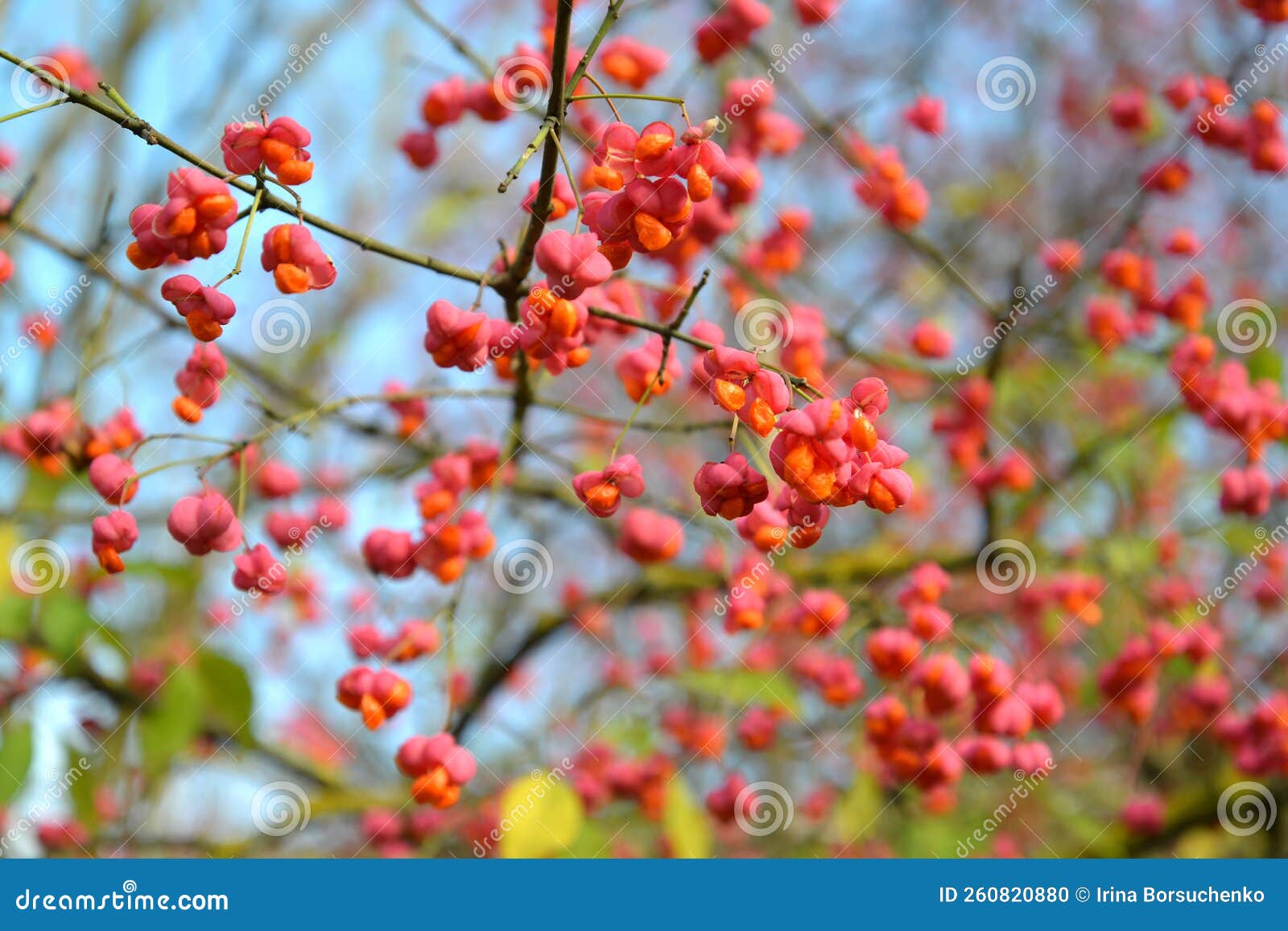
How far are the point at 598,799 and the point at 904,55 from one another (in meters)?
4.10

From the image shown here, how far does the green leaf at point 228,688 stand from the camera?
2.19 metres

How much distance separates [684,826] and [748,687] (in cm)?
35

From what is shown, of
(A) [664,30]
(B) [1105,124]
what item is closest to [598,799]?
(A) [664,30]

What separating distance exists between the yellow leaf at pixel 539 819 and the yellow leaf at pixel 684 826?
263 mm

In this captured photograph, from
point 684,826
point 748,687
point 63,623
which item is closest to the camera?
point 63,623

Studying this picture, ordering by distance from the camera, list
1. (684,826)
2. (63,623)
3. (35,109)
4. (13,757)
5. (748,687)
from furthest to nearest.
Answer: (748,687) → (684,826) → (63,623) → (13,757) → (35,109)

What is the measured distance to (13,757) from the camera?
6.66 ft

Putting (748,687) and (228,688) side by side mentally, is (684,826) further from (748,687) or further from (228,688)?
(228,688)

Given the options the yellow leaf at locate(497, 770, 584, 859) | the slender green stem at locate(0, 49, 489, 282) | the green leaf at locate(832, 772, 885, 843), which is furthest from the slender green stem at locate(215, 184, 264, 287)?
the green leaf at locate(832, 772, 885, 843)

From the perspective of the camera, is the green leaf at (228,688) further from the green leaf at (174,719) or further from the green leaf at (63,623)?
the green leaf at (63,623)

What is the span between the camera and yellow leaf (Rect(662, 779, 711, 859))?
2.27 meters

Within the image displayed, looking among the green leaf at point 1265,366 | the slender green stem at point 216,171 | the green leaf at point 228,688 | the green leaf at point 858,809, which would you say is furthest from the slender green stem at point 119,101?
the green leaf at point 1265,366

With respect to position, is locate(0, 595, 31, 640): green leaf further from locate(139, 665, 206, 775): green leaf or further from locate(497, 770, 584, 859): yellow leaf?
locate(497, 770, 584, 859): yellow leaf

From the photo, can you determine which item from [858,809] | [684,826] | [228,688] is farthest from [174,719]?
[858,809]
